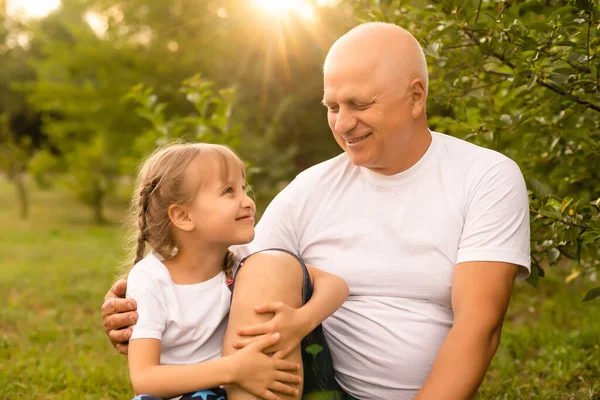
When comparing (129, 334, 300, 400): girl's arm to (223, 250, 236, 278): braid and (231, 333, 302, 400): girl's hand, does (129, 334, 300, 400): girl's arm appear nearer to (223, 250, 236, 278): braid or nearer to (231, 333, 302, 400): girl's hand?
(231, 333, 302, 400): girl's hand

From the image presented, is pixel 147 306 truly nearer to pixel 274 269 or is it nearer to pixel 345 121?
pixel 274 269

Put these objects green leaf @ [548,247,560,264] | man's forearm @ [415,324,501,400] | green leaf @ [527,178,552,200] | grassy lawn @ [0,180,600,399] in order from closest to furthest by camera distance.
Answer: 1. man's forearm @ [415,324,501,400]
2. green leaf @ [527,178,552,200]
3. green leaf @ [548,247,560,264]
4. grassy lawn @ [0,180,600,399]

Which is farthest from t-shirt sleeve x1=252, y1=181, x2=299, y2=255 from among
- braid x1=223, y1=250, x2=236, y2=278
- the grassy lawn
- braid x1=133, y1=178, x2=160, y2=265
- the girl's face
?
the grassy lawn

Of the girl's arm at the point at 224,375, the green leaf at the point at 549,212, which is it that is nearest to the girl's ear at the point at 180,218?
the girl's arm at the point at 224,375

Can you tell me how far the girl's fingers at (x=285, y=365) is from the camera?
2.00 metres

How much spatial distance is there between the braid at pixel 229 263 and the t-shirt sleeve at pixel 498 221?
0.78 meters

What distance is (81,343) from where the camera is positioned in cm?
457

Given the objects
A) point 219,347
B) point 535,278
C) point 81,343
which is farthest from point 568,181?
point 81,343

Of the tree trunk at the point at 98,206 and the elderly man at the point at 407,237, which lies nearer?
the elderly man at the point at 407,237

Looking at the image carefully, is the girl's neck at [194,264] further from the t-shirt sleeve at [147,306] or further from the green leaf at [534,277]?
the green leaf at [534,277]

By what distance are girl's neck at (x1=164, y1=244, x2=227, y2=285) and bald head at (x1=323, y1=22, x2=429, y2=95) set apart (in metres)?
0.78

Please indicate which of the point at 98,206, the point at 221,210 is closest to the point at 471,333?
the point at 221,210

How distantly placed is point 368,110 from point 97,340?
10.4ft

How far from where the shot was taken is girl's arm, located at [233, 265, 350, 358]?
2004 millimetres
